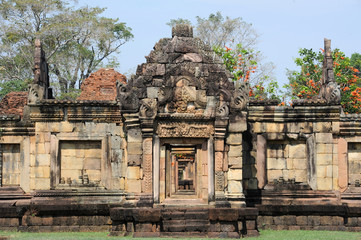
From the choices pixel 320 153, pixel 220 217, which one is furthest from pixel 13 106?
pixel 320 153

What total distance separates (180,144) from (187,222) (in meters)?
2.33

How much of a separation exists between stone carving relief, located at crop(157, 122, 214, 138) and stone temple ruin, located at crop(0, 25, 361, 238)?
1.1 inches

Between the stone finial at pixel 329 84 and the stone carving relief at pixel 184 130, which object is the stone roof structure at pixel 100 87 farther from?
the stone finial at pixel 329 84

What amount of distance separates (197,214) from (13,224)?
592cm

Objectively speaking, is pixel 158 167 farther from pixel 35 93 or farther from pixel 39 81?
pixel 39 81

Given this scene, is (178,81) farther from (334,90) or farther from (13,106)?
(13,106)

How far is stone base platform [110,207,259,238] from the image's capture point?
52.0 feet

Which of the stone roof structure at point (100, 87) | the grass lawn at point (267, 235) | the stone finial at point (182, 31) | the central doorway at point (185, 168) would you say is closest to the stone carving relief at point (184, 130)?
the stone finial at point (182, 31)

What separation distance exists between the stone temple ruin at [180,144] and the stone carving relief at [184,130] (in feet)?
0.09

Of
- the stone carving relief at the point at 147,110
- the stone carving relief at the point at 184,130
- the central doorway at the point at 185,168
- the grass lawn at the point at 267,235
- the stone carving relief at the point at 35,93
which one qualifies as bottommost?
the grass lawn at the point at 267,235

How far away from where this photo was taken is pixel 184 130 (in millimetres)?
16656

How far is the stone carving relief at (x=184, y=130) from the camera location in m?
16.7

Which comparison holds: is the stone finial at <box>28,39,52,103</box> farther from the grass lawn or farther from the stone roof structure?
the grass lawn

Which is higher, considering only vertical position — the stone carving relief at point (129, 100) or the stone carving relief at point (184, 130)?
the stone carving relief at point (129, 100)
